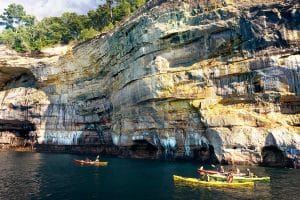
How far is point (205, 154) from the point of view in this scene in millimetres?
51688

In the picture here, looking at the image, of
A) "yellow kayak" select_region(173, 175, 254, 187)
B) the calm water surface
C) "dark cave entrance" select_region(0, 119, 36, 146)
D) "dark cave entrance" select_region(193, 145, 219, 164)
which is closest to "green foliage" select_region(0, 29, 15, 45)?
"dark cave entrance" select_region(0, 119, 36, 146)

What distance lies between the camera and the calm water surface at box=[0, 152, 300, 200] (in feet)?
103

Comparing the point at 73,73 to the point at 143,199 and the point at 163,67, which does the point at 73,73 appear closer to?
the point at 163,67

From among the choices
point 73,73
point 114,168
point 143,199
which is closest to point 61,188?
point 143,199

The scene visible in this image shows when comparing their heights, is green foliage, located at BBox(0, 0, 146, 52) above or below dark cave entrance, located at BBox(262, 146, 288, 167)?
above

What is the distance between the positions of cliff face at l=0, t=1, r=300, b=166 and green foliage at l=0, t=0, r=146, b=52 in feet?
51.6

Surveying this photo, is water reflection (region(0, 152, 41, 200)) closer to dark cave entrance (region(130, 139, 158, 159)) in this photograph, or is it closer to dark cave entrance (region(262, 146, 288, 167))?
dark cave entrance (region(130, 139, 158, 159))

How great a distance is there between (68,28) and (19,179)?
5813 centimetres

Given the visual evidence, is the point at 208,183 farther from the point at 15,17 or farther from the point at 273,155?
the point at 15,17

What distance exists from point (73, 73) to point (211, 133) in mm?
36481

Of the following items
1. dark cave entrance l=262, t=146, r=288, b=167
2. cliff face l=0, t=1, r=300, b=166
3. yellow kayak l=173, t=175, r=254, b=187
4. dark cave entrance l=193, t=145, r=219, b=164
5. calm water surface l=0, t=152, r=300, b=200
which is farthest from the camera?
dark cave entrance l=193, t=145, r=219, b=164

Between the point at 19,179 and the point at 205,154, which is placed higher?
the point at 205,154

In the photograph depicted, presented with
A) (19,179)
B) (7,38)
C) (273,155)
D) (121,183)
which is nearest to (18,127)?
(7,38)

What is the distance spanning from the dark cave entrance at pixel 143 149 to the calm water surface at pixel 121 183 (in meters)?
6.88
